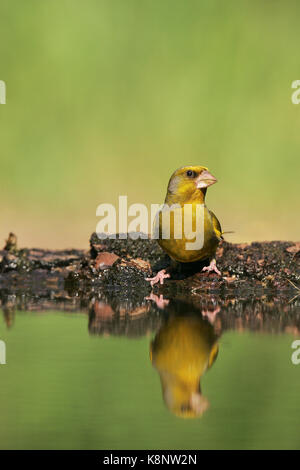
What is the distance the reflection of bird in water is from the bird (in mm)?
1077

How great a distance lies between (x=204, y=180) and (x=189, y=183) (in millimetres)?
108

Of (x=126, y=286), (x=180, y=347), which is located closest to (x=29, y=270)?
(x=126, y=286)

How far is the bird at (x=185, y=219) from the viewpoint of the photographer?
205 inches

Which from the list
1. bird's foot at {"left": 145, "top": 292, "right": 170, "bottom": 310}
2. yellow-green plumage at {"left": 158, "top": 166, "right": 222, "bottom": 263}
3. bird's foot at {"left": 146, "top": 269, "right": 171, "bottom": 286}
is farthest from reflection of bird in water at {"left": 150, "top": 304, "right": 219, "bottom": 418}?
bird's foot at {"left": 146, "top": 269, "right": 171, "bottom": 286}

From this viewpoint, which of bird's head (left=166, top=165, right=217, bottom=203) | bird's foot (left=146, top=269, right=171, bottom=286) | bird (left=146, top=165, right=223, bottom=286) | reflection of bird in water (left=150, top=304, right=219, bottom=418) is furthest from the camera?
bird's foot (left=146, top=269, right=171, bottom=286)

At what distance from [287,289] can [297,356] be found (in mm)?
2673

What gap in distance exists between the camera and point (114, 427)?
187 centimetres

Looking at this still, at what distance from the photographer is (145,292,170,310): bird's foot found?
4648 mm

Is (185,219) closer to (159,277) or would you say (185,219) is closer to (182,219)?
(182,219)

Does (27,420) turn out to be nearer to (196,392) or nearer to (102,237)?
(196,392)

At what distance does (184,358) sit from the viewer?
2885mm

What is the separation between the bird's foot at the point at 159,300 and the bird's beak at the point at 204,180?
2.71 ft

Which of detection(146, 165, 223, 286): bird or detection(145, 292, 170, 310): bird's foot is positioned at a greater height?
detection(146, 165, 223, 286): bird

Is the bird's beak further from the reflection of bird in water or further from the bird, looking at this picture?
the reflection of bird in water
